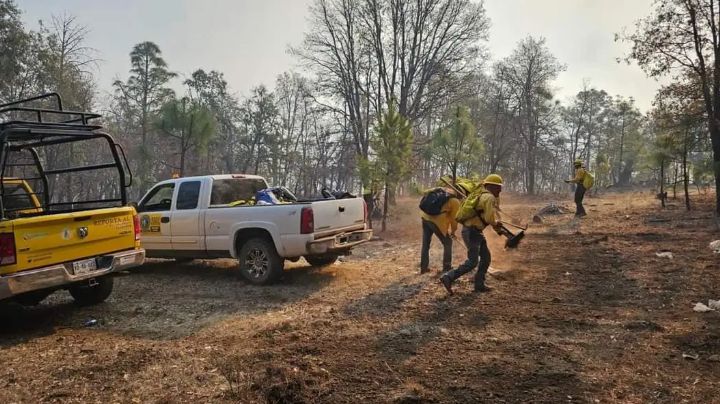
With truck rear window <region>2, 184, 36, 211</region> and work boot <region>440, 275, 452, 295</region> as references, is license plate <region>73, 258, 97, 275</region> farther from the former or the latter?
work boot <region>440, 275, 452, 295</region>

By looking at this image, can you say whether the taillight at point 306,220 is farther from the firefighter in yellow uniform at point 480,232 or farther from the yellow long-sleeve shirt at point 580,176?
the yellow long-sleeve shirt at point 580,176

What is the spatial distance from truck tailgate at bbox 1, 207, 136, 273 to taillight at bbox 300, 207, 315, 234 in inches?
88.1

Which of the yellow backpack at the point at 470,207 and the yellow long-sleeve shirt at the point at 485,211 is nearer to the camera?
the yellow long-sleeve shirt at the point at 485,211

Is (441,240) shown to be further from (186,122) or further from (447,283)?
(186,122)

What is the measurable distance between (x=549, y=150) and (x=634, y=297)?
36.8 m

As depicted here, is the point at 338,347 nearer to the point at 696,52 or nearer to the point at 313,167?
the point at 696,52

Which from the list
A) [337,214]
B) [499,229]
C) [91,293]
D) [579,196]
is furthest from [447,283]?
[579,196]

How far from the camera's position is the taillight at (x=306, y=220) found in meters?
6.97

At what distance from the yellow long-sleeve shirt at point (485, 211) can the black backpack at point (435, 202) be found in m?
1.20

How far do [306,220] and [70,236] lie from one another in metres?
2.97

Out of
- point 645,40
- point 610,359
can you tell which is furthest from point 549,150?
point 610,359

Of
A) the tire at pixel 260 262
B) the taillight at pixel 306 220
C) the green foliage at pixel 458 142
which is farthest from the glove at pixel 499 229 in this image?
the green foliage at pixel 458 142

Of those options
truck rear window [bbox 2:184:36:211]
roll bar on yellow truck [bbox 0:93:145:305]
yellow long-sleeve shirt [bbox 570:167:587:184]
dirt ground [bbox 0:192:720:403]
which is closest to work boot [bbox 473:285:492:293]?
dirt ground [bbox 0:192:720:403]

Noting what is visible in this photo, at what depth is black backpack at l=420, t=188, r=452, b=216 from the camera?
25.0ft
